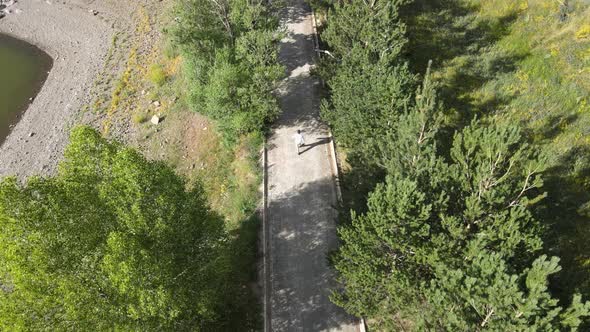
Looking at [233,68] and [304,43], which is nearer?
[233,68]

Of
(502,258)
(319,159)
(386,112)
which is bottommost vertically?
(319,159)

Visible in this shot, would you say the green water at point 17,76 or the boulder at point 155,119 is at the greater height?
the green water at point 17,76

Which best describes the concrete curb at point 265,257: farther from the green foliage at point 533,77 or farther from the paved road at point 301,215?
the green foliage at point 533,77

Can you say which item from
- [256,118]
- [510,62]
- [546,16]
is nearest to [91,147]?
[256,118]

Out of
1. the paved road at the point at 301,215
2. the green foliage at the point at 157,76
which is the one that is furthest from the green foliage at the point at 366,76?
the green foliage at the point at 157,76

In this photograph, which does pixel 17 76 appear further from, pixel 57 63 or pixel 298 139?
pixel 298 139

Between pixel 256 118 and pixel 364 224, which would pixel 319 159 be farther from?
pixel 364 224
